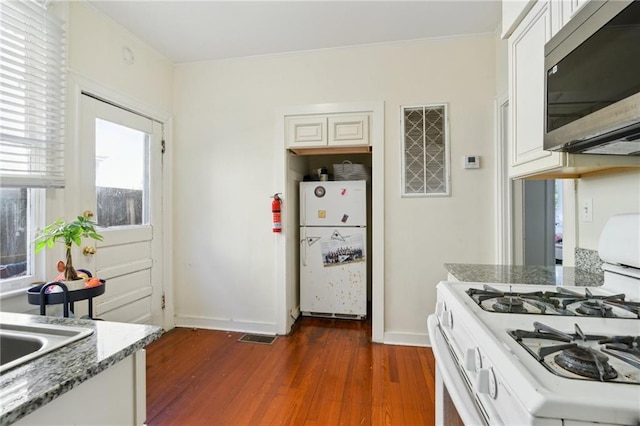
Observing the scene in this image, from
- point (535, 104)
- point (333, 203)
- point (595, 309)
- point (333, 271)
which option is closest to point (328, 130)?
point (333, 203)

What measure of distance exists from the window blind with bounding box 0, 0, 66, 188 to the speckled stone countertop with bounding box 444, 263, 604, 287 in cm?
246

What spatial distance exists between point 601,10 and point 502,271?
1.14 metres

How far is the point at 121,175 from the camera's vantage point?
2416mm

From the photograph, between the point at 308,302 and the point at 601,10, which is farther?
the point at 308,302

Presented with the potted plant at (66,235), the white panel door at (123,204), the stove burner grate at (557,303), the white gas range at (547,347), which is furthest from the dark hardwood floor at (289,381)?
the stove burner grate at (557,303)

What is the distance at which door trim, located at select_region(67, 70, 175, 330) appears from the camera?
1.97 meters

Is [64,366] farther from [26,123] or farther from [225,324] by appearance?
[225,324]

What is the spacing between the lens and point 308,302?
3.11m

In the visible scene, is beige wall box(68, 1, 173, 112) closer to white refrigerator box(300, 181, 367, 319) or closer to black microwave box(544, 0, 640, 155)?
white refrigerator box(300, 181, 367, 319)

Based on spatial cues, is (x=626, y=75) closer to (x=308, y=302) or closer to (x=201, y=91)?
(x=308, y=302)

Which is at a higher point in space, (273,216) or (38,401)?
(273,216)

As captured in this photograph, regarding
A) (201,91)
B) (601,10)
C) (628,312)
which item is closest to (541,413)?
(628,312)

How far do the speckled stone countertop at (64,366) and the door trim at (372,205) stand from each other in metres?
1.89

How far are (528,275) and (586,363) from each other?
39.4 inches
